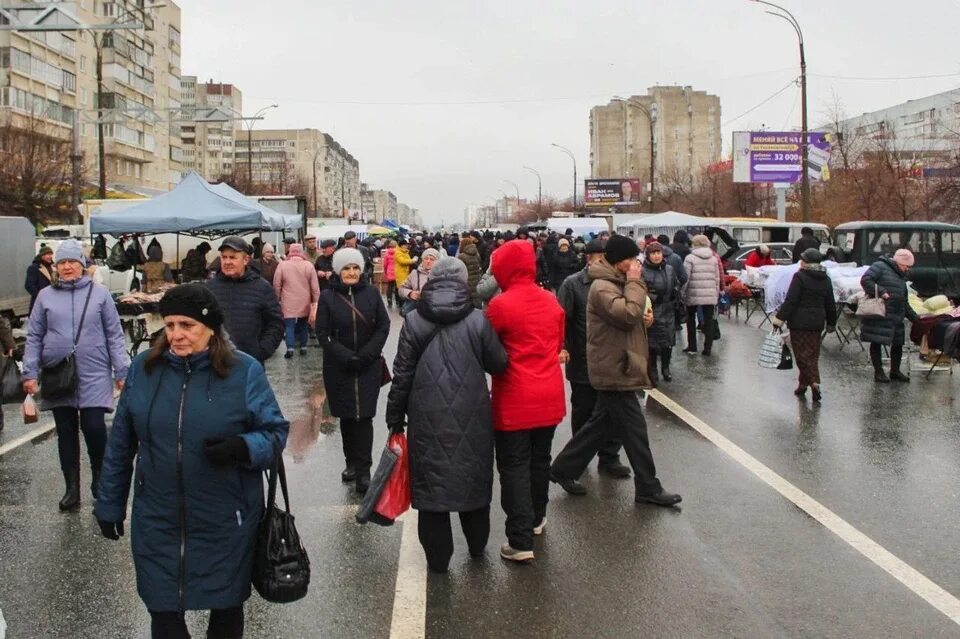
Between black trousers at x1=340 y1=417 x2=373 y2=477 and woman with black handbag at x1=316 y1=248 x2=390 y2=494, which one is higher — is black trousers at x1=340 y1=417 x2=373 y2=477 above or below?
below

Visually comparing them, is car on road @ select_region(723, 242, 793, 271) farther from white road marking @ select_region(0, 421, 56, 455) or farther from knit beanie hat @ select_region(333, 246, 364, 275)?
knit beanie hat @ select_region(333, 246, 364, 275)

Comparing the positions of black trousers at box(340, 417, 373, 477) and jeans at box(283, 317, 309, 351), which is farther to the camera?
jeans at box(283, 317, 309, 351)

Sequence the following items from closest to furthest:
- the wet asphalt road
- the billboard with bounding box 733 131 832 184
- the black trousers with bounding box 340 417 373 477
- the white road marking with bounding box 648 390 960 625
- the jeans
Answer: the wet asphalt road
the white road marking with bounding box 648 390 960 625
the black trousers with bounding box 340 417 373 477
the jeans
the billboard with bounding box 733 131 832 184

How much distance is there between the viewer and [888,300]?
11172 mm

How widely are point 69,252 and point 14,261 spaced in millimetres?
14129

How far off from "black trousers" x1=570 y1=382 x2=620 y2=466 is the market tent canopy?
10231 millimetres

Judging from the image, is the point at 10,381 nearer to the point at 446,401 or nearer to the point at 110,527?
the point at 446,401

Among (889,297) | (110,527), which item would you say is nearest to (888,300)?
(889,297)

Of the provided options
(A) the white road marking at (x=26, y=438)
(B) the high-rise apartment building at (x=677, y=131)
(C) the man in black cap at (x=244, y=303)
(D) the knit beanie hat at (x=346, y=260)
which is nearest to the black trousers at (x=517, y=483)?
(D) the knit beanie hat at (x=346, y=260)

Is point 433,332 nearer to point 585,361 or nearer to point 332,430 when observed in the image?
point 585,361

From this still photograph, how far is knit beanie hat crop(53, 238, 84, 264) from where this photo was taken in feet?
19.6

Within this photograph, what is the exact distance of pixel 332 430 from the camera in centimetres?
899

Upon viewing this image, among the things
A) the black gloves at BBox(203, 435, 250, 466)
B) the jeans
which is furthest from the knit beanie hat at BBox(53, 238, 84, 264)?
the jeans

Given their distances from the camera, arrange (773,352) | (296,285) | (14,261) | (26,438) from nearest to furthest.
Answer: (26,438)
(773,352)
(296,285)
(14,261)
